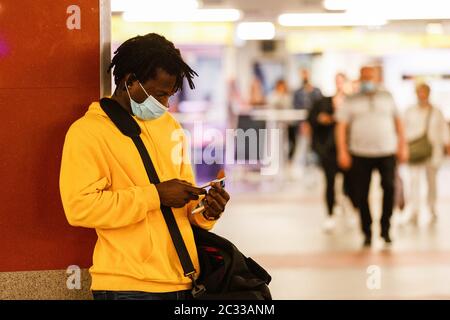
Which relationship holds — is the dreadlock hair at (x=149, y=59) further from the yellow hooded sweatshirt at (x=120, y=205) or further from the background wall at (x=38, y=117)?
the background wall at (x=38, y=117)

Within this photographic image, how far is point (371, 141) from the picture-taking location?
278 inches

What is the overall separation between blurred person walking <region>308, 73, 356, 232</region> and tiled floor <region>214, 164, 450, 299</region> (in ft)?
1.17

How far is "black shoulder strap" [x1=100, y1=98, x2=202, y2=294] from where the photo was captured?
2.39m

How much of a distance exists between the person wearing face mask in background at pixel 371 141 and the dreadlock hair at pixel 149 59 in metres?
4.85

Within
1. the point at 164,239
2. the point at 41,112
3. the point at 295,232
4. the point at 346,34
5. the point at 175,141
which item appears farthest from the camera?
the point at 346,34

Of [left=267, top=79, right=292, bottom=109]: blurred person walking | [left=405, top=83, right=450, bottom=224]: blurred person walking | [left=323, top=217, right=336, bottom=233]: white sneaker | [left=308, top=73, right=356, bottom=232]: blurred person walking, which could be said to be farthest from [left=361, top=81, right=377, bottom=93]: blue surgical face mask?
[left=267, top=79, right=292, bottom=109]: blurred person walking

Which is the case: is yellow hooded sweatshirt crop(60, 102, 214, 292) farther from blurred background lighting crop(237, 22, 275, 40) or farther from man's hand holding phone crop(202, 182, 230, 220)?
blurred background lighting crop(237, 22, 275, 40)

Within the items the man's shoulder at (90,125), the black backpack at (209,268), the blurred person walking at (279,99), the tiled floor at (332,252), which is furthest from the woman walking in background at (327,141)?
the blurred person walking at (279,99)

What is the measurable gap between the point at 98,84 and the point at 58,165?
1.17ft

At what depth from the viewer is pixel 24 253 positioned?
2.85 m
